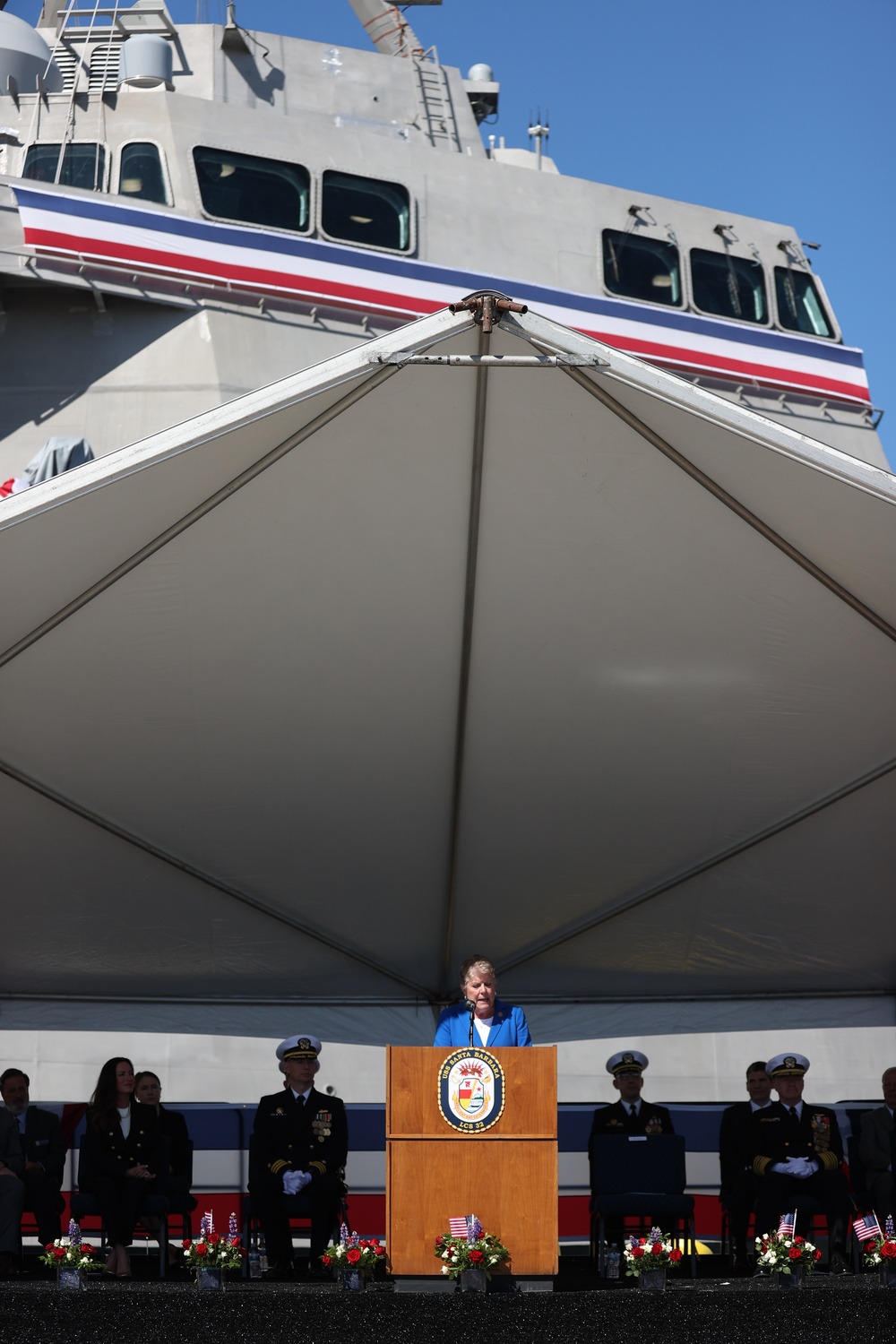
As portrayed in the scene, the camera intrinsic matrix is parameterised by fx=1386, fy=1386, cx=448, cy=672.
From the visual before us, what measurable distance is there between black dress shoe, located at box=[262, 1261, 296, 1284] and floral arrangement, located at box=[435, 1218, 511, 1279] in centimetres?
215

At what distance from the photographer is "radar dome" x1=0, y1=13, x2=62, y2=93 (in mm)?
14039

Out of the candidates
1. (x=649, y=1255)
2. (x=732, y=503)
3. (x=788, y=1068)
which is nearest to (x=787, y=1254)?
(x=649, y=1255)

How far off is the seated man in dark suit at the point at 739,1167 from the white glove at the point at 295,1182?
2477mm

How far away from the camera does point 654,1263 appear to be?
223 inches

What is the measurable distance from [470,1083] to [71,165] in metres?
10.4

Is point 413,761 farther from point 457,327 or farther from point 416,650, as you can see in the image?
point 457,327

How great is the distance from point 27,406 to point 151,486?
588cm

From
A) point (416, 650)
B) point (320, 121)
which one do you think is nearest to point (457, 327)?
point (416, 650)

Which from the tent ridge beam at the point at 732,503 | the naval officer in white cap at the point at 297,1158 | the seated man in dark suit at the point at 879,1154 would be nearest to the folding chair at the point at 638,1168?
the seated man in dark suit at the point at 879,1154

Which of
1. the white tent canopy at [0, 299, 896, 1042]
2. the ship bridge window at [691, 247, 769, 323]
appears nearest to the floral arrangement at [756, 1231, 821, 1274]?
the white tent canopy at [0, 299, 896, 1042]

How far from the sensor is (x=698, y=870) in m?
9.95

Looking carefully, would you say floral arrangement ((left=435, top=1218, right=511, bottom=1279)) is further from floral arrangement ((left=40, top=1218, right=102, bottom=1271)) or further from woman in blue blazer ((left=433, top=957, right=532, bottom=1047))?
floral arrangement ((left=40, top=1218, right=102, bottom=1271))

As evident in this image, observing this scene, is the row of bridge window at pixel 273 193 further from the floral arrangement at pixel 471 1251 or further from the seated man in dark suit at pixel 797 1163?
the floral arrangement at pixel 471 1251

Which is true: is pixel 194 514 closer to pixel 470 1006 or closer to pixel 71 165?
pixel 470 1006
